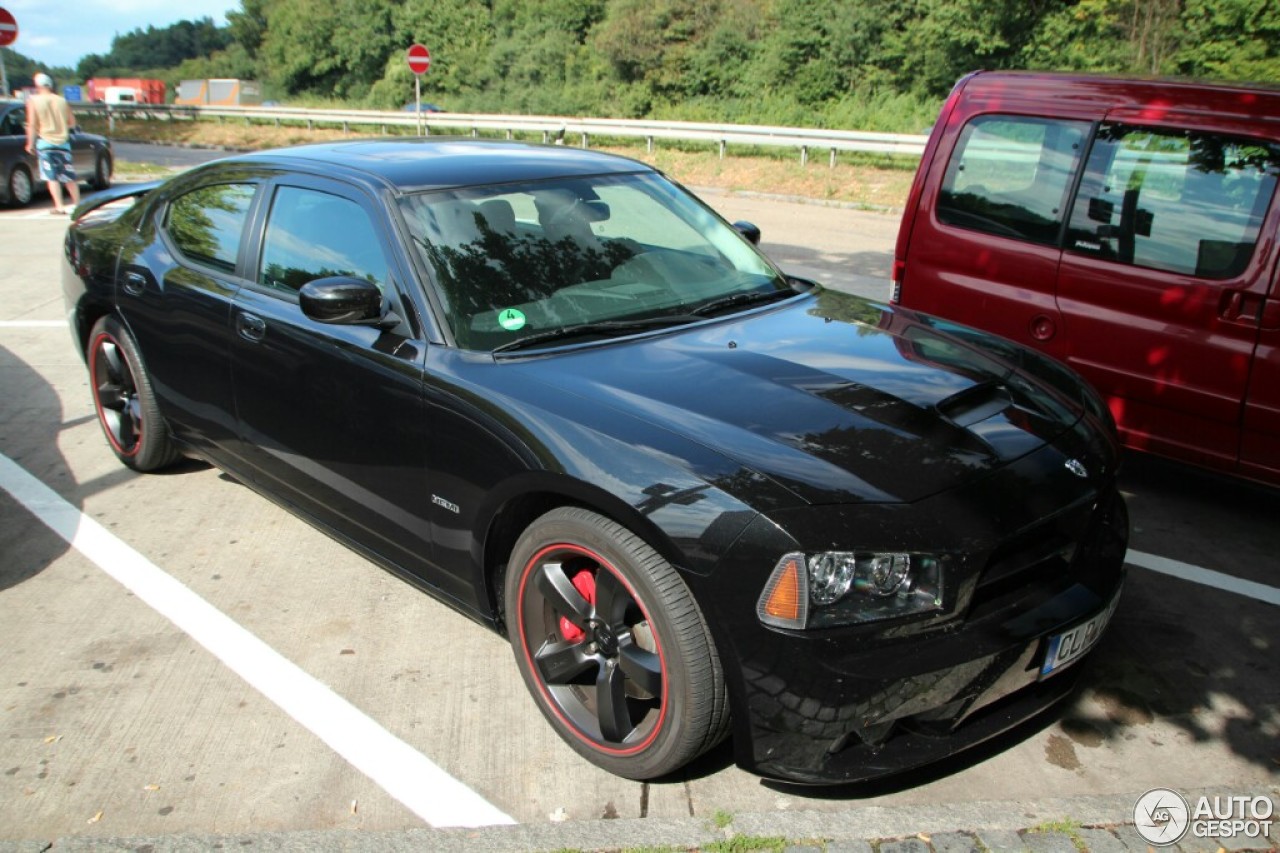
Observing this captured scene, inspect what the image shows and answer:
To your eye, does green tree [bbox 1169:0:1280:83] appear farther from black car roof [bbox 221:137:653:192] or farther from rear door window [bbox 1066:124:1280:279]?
black car roof [bbox 221:137:653:192]

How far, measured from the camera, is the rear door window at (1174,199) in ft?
14.9

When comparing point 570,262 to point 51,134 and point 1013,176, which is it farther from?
point 51,134

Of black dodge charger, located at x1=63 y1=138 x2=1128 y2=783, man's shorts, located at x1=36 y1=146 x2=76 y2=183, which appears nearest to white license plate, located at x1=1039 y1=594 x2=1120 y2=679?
black dodge charger, located at x1=63 y1=138 x2=1128 y2=783

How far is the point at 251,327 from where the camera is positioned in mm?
4160

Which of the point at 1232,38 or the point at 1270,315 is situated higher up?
the point at 1232,38

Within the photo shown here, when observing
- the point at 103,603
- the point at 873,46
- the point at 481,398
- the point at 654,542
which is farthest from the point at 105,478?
the point at 873,46

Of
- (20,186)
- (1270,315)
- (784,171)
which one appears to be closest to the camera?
(1270,315)

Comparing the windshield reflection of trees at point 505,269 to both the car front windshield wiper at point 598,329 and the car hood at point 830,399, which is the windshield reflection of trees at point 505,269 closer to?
the car front windshield wiper at point 598,329

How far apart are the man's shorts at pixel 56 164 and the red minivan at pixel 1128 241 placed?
518 inches

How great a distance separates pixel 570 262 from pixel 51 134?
13.4 m

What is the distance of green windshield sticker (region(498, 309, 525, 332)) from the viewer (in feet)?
11.5

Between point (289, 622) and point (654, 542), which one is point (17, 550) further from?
point (654, 542)

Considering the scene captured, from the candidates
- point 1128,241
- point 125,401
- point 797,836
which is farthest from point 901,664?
point 125,401
